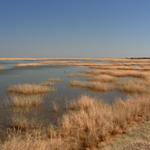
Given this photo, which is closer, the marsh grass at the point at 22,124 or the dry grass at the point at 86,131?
the dry grass at the point at 86,131

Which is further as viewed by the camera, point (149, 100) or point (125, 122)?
point (149, 100)

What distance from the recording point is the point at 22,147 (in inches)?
243

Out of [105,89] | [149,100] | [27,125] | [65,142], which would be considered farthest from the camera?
[105,89]

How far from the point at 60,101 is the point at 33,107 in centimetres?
226

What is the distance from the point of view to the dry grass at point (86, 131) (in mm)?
6754

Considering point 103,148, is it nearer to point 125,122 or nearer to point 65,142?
point 65,142

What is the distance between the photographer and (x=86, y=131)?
27.6 ft

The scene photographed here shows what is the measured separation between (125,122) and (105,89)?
10782mm

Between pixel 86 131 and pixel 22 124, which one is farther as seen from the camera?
pixel 22 124

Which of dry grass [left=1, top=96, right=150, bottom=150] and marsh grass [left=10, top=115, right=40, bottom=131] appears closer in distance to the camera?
dry grass [left=1, top=96, right=150, bottom=150]

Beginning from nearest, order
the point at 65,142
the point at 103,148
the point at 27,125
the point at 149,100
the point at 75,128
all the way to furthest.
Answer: the point at 103,148 → the point at 65,142 → the point at 75,128 → the point at 27,125 → the point at 149,100

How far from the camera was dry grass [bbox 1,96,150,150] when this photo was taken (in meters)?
6.75

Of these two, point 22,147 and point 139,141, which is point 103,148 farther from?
point 22,147

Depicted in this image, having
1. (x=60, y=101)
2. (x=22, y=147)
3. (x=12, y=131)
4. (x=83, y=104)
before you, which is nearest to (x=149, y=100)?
(x=83, y=104)
